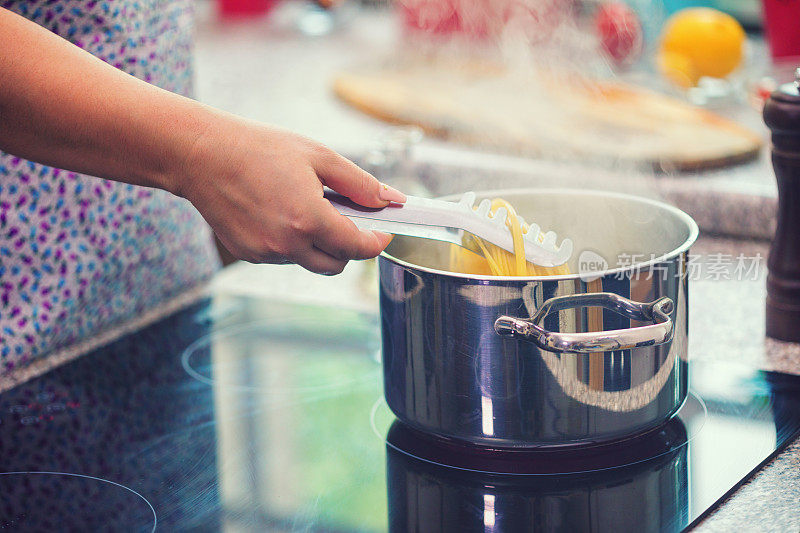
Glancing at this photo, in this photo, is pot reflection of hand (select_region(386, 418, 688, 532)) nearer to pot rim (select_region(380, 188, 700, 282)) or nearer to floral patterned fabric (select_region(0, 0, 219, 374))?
pot rim (select_region(380, 188, 700, 282))

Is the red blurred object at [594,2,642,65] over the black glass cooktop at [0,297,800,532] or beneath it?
over

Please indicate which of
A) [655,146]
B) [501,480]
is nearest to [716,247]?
[655,146]

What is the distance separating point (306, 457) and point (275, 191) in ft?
0.73

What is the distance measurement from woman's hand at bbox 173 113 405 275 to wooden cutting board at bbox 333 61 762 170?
656mm

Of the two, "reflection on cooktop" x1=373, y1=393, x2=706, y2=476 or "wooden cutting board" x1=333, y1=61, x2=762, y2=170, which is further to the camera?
"wooden cutting board" x1=333, y1=61, x2=762, y2=170

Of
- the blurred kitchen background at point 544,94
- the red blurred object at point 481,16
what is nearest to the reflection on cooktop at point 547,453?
the blurred kitchen background at point 544,94

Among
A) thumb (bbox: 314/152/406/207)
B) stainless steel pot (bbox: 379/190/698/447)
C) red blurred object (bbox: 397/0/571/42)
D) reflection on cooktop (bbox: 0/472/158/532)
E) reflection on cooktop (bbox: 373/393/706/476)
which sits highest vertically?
red blurred object (bbox: 397/0/571/42)

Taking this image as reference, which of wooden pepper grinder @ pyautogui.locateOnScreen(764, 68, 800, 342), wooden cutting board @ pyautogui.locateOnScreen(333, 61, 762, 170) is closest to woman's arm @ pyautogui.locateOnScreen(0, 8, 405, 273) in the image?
wooden pepper grinder @ pyautogui.locateOnScreen(764, 68, 800, 342)

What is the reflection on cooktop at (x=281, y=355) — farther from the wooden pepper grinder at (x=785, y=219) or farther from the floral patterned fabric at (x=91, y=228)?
the wooden pepper grinder at (x=785, y=219)

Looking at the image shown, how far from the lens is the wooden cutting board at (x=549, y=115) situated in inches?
46.9

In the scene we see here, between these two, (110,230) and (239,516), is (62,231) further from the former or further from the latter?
(239,516)

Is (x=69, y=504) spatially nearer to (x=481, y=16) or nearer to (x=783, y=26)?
(x=783, y=26)

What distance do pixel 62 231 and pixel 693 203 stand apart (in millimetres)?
695

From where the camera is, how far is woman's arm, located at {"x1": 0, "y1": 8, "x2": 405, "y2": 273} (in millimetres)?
586
